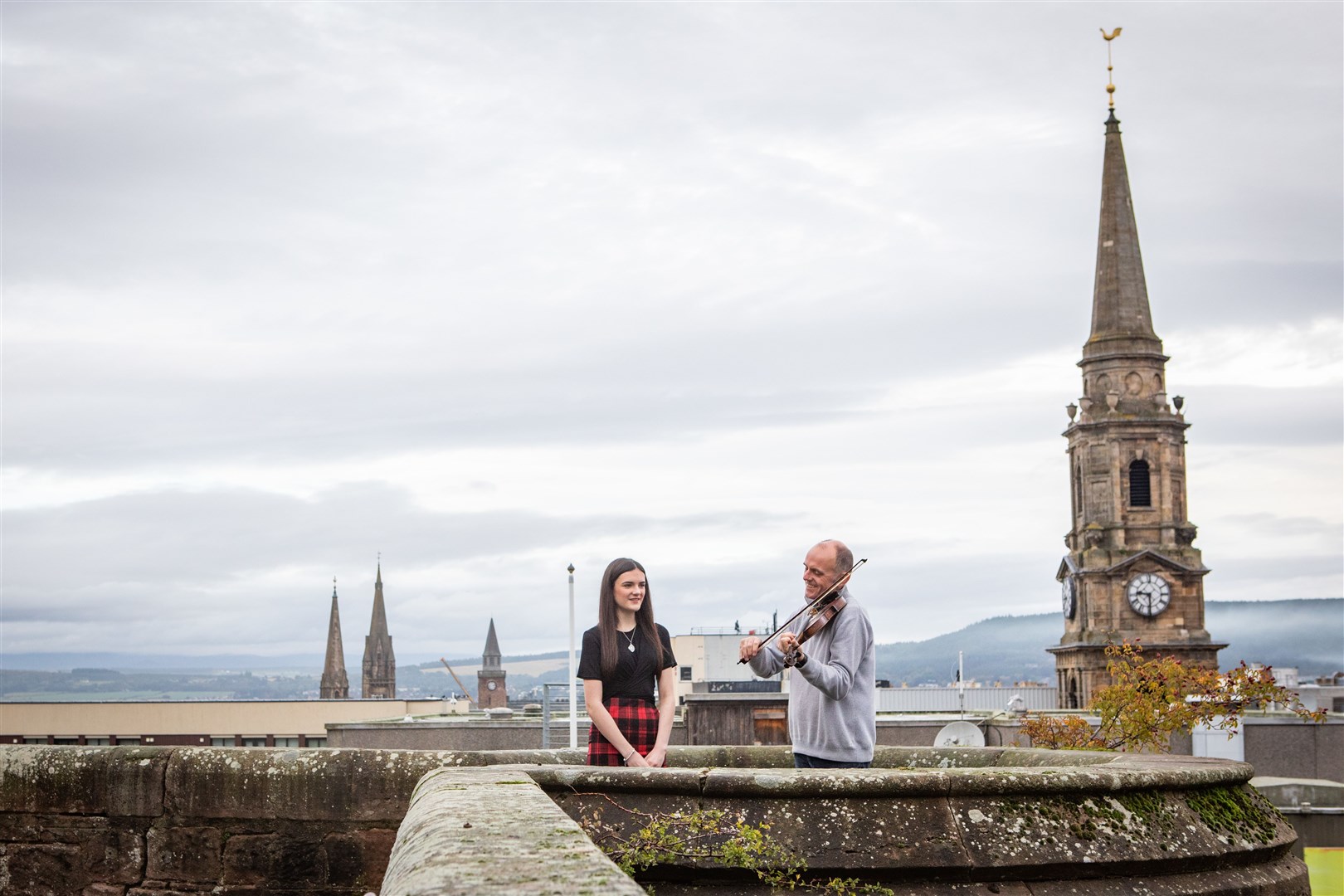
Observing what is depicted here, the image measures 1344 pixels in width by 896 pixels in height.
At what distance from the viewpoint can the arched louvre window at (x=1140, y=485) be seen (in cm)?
7425

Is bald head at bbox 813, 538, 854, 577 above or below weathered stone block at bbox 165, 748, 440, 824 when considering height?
above

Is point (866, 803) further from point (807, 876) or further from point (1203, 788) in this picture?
point (1203, 788)

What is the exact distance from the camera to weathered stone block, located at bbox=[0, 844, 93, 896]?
784cm

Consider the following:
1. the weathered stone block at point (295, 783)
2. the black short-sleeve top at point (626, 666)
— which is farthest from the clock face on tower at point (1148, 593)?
the weathered stone block at point (295, 783)

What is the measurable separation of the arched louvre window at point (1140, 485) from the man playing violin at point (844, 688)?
7056 centimetres

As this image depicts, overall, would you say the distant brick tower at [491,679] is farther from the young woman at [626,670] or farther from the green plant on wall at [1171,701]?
the young woman at [626,670]

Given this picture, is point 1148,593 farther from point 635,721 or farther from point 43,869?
point 43,869

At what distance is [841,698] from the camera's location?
6656 mm

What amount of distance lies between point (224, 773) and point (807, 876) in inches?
143

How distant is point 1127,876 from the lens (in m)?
5.47

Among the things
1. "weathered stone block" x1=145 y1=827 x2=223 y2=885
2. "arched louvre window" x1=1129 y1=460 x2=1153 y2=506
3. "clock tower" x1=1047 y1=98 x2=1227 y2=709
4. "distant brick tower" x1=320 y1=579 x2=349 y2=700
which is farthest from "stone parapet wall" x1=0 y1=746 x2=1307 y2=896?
"distant brick tower" x1=320 y1=579 x2=349 y2=700

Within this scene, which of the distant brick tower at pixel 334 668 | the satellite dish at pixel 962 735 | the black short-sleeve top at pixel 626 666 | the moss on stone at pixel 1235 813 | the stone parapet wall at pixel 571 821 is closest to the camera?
the stone parapet wall at pixel 571 821

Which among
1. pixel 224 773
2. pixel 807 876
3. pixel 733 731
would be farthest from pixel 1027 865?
pixel 733 731

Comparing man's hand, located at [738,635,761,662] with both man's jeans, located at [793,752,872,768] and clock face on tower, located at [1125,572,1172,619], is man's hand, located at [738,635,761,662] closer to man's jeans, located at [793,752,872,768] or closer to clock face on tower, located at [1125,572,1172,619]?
man's jeans, located at [793,752,872,768]
